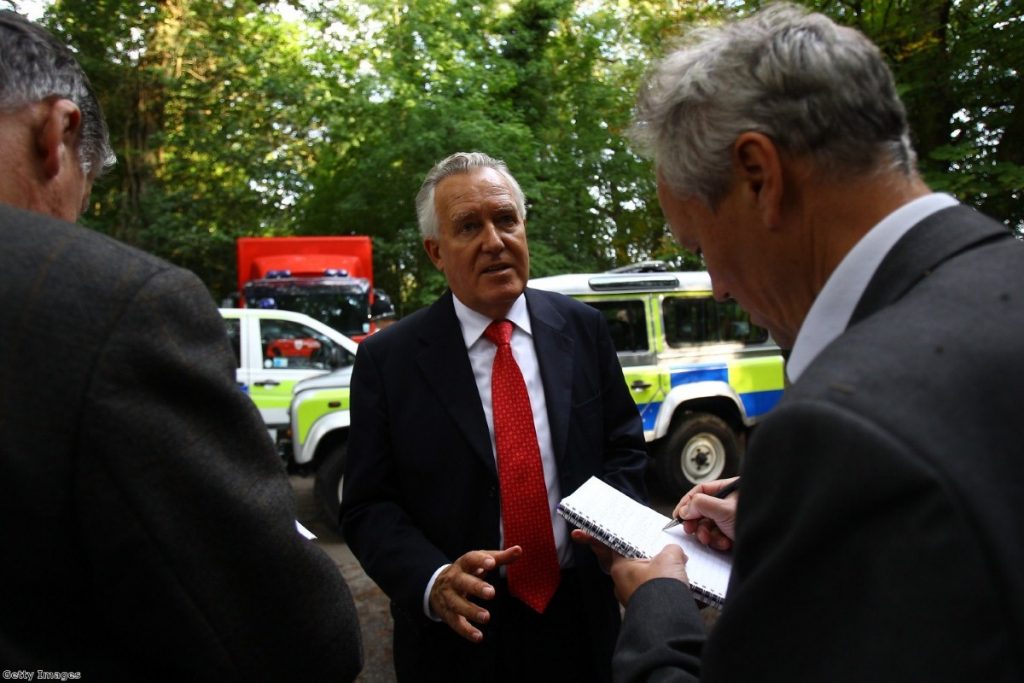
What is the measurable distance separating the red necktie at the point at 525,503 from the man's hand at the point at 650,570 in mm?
630

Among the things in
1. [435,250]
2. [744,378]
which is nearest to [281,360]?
[744,378]

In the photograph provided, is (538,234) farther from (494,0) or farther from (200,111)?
(200,111)

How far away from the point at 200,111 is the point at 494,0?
6159 mm

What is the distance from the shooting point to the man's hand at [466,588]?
1.68 metres

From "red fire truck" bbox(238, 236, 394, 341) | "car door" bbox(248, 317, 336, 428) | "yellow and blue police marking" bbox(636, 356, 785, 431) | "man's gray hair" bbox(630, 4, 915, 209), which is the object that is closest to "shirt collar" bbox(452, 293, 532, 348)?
"man's gray hair" bbox(630, 4, 915, 209)

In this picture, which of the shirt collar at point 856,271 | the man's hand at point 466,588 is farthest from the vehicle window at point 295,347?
the shirt collar at point 856,271

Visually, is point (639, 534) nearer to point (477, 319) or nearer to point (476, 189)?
point (477, 319)

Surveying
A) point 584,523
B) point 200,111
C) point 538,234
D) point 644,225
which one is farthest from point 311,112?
point 584,523

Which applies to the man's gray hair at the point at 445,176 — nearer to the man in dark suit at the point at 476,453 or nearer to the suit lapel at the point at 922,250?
the man in dark suit at the point at 476,453

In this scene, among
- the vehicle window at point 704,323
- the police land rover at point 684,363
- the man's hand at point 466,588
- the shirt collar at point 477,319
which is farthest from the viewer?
the vehicle window at point 704,323

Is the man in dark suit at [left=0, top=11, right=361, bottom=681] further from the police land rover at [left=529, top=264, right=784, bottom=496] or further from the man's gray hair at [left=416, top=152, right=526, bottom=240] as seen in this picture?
the police land rover at [left=529, top=264, right=784, bottom=496]

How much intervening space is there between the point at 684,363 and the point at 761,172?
6.03 meters

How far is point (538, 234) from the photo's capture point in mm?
12062

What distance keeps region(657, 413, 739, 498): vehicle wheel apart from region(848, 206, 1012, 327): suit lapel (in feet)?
20.0
